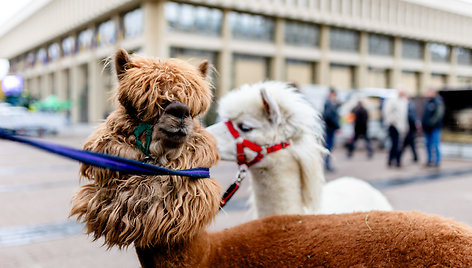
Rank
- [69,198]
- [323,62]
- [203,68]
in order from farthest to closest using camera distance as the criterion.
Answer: [323,62] < [69,198] < [203,68]

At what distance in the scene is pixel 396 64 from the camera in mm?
34375

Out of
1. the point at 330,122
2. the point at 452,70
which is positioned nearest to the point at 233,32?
the point at 330,122

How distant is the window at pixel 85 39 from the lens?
29.8 m

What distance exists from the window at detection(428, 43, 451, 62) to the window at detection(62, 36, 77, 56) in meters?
35.1

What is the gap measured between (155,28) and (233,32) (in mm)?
5372

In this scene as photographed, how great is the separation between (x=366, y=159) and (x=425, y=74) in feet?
99.0

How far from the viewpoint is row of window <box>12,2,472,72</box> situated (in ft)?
76.0

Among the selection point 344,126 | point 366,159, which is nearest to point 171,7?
point 344,126

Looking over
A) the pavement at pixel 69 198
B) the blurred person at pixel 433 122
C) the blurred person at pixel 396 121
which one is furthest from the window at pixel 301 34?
the blurred person at pixel 396 121

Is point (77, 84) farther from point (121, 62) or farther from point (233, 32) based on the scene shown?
point (121, 62)

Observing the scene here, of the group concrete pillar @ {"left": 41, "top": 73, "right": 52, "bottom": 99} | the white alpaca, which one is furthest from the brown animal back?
concrete pillar @ {"left": 41, "top": 73, "right": 52, "bottom": 99}

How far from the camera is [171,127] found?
103cm

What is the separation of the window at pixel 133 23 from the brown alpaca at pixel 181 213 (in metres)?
23.5

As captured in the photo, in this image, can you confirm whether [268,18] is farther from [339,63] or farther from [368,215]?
[368,215]
